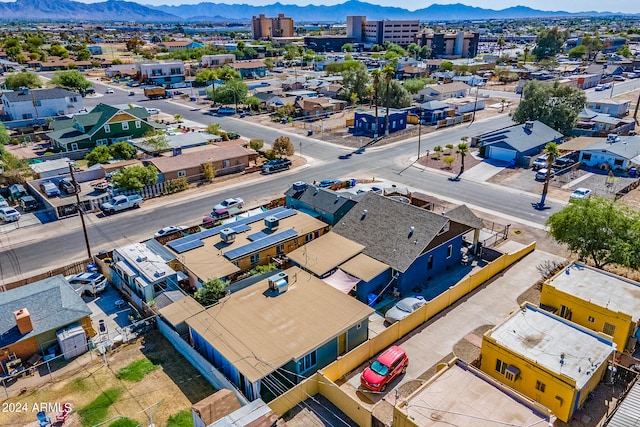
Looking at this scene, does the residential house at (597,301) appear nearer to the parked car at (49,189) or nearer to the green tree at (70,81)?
the parked car at (49,189)

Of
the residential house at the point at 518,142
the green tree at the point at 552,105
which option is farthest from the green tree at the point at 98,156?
the green tree at the point at 552,105

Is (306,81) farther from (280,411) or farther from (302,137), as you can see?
(280,411)

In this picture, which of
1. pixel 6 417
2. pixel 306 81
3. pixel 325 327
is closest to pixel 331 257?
pixel 325 327

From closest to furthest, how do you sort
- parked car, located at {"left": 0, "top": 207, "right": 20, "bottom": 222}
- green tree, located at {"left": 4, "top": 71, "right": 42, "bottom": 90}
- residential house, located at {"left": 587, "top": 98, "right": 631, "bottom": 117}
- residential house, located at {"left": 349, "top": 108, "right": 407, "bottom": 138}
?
1. parked car, located at {"left": 0, "top": 207, "right": 20, "bottom": 222}
2. residential house, located at {"left": 349, "top": 108, "right": 407, "bottom": 138}
3. residential house, located at {"left": 587, "top": 98, "right": 631, "bottom": 117}
4. green tree, located at {"left": 4, "top": 71, "right": 42, "bottom": 90}

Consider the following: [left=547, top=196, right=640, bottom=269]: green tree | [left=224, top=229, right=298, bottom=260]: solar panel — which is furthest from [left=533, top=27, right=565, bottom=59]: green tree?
[left=224, top=229, right=298, bottom=260]: solar panel

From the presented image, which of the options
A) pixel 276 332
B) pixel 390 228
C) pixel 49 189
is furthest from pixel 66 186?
pixel 276 332

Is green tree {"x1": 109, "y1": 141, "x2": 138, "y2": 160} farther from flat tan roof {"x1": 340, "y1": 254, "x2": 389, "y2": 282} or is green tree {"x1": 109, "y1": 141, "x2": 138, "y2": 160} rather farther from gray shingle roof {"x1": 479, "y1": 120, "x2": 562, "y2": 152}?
gray shingle roof {"x1": 479, "y1": 120, "x2": 562, "y2": 152}

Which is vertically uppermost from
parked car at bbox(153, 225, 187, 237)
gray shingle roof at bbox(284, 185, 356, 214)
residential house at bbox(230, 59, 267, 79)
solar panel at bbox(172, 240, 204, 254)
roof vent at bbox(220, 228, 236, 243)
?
residential house at bbox(230, 59, 267, 79)
